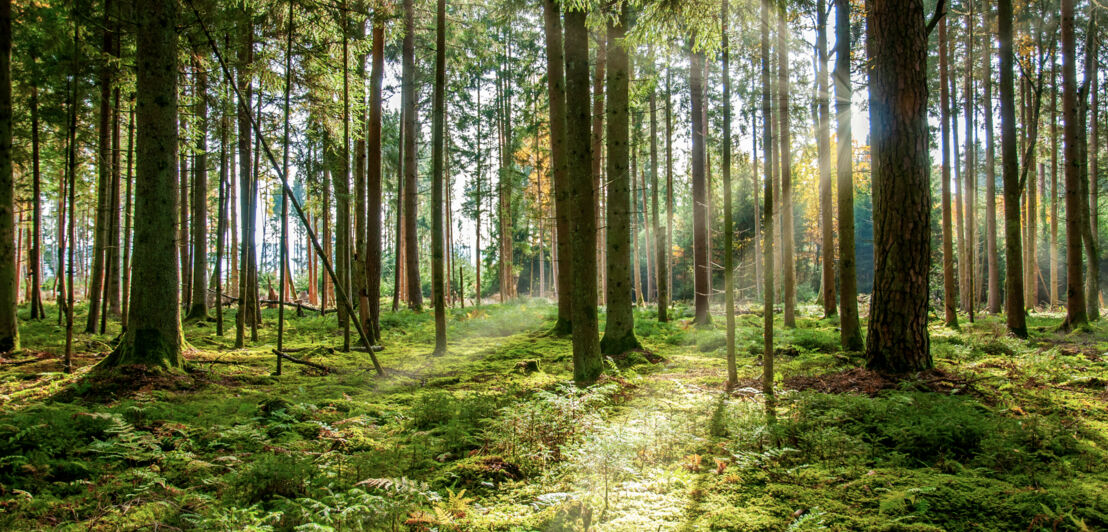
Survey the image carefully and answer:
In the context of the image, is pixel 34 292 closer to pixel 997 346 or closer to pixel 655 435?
pixel 655 435

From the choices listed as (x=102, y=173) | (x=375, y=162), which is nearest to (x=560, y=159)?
(x=375, y=162)

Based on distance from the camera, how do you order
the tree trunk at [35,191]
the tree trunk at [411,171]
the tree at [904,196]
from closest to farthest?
the tree at [904,196], the tree trunk at [35,191], the tree trunk at [411,171]

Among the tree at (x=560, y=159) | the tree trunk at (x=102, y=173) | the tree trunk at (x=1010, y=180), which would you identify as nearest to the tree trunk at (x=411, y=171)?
the tree at (x=560, y=159)

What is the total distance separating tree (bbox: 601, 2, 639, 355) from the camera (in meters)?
8.45

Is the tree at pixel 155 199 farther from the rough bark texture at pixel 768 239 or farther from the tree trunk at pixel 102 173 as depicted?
the rough bark texture at pixel 768 239

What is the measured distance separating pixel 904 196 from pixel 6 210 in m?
13.7

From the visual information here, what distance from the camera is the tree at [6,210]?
7.61 meters

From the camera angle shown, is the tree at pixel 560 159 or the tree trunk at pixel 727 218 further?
the tree at pixel 560 159

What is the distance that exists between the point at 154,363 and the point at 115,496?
3849 mm

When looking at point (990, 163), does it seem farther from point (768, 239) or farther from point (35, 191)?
point (35, 191)

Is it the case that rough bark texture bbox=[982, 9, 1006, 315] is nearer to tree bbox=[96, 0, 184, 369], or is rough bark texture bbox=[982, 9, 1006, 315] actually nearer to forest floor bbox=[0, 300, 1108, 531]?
forest floor bbox=[0, 300, 1108, 531]

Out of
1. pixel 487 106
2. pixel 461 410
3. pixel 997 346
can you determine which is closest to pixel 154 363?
pixel 461 410

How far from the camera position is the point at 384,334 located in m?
12.5

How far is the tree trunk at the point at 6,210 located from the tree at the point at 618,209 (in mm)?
9949
